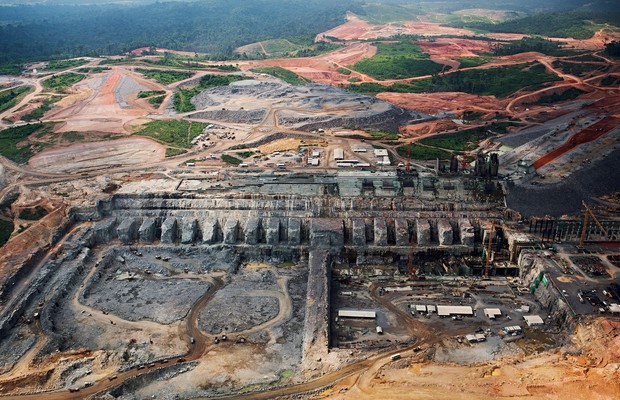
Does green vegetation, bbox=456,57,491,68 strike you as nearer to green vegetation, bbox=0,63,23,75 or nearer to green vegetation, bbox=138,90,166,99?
green vegetation, bbox=138,90,166,99

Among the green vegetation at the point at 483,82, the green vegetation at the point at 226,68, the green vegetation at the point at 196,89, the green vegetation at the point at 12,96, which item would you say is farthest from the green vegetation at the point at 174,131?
the green vegetation at the point at 483,82

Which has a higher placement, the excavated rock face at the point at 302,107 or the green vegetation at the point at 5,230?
the excavated rock face at the point at 302,107

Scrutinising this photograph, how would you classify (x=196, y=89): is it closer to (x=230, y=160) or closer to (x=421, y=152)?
(x=230, y=160)

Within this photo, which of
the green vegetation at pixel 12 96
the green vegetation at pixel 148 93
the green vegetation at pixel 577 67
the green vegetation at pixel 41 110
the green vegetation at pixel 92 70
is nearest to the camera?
the green vegetation at pixel 41 110

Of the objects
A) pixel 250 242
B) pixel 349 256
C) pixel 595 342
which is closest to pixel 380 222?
pixel 349 256

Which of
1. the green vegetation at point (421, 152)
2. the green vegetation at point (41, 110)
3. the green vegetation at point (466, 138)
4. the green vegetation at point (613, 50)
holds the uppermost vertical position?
the green vegetation at point (613, 50)

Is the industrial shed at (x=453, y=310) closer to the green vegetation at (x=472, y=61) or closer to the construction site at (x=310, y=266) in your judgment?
the construction site at (x=310, y=266)
